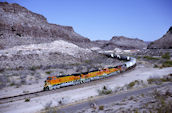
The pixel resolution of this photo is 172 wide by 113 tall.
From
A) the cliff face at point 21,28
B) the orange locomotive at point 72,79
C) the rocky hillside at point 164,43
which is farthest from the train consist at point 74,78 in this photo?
the rocky hillside at point 164,43

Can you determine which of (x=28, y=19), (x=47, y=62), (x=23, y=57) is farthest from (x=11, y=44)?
(x=28, y=19)

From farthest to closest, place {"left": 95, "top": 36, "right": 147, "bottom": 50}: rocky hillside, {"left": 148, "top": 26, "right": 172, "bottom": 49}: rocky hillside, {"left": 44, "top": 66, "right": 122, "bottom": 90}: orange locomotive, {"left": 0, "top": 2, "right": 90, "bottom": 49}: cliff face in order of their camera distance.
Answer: {"left": 95, "top": 36, "right": 147, "bottom": 50}: rocky hillside, {"left": 148, "top": 26, "right": 172, "bottom": 49}: rocky hillside, {"left": 0, "top": 2, "right": 90, "bottom": 49}: cliff face, {"left": 44, "top": 66, "right": 122, "bottom": 90}: orange locomotive

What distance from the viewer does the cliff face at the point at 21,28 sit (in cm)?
4660

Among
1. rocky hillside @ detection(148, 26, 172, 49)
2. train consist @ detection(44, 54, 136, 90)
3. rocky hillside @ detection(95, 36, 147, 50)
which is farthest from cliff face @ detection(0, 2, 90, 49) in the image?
rocky hillside @ detection(95, 36, 147, 50)

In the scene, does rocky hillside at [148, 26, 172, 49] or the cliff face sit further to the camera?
rocky hillside at [148, 26, 172, 49]

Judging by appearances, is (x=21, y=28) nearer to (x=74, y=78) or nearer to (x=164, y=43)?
(x=74, y=78)

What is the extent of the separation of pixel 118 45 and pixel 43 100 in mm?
140752

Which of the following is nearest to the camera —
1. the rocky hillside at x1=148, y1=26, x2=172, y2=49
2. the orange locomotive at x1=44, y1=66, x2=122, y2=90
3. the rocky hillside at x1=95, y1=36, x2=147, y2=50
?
the orange locomotive at x1=44, y1=66, x2=122, y2=90

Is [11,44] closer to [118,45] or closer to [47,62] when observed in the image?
[47,62]

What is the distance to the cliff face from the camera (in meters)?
46.6

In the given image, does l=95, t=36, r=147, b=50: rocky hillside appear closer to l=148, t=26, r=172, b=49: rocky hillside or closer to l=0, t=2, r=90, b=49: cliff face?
l=148, t=26, r=172, b=49: rocky hillside

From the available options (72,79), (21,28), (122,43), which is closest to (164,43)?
(122,43)

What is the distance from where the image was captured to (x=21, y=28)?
52.6 metres

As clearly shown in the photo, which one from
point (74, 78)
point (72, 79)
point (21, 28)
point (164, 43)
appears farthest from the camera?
point (164, 43)
